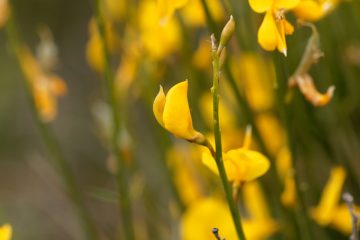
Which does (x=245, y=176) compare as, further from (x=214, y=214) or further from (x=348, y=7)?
(x=348, y=7)

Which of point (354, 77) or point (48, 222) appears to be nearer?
point (354, 77)

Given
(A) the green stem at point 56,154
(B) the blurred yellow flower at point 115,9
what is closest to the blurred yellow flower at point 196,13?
(B) the blurred yellow flower at point 115,9

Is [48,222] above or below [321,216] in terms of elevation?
below

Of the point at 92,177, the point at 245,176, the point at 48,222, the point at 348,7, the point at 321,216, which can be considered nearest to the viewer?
the point at 245,176

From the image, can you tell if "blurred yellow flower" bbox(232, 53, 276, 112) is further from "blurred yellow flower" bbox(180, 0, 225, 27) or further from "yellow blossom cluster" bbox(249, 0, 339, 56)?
"yellow blossom cluster" bbox(249, 0, 339, 56)

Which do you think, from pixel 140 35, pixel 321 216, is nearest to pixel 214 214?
pixel 321 216

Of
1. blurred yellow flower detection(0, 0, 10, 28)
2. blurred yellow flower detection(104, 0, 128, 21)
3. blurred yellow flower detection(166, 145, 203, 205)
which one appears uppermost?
blurred yellow flower detection(0, 0, 10, 28)

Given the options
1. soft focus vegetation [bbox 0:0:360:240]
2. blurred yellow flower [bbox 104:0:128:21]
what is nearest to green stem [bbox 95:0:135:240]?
soft focus vegetation [bbox 0:0:360:240]

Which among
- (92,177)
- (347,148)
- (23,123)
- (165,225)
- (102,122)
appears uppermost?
(102,122)

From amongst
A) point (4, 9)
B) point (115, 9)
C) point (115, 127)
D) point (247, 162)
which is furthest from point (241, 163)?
point (115, 9)
